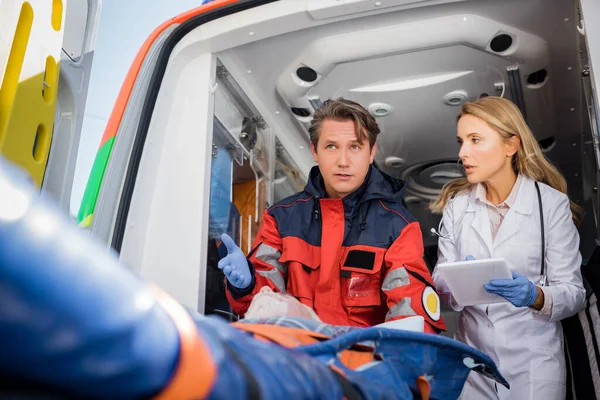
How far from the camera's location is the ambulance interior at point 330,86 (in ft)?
8.55

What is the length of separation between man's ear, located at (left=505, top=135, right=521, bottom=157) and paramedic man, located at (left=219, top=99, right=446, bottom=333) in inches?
21.5

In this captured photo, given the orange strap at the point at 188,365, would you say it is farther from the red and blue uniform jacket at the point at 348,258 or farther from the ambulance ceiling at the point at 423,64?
the ambulance ceiling at the point at 423,64

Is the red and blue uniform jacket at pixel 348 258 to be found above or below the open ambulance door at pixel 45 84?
below

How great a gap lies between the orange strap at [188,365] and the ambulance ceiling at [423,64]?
2175 mm

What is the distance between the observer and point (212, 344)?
68 cm

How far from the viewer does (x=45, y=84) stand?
1602mm

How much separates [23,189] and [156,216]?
80.5 inches

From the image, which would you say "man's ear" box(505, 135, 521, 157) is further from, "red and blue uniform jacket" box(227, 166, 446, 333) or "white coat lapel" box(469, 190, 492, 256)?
"red and blue uniform jacket" box(227, 166, 446, 333)

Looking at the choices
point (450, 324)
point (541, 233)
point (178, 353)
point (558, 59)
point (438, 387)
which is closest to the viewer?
point (178, 353)

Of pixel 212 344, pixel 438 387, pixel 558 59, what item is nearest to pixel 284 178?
pixel 558 59

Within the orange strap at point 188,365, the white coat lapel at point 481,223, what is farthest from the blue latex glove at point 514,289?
the orange strap at point 188,365

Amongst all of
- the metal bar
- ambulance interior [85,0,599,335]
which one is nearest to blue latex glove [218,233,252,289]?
ambulance interior [85,0,599,335]

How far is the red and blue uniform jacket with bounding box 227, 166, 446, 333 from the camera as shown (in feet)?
7.80

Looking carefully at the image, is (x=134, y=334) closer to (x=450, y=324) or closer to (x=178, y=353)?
(x=178, y=353)
